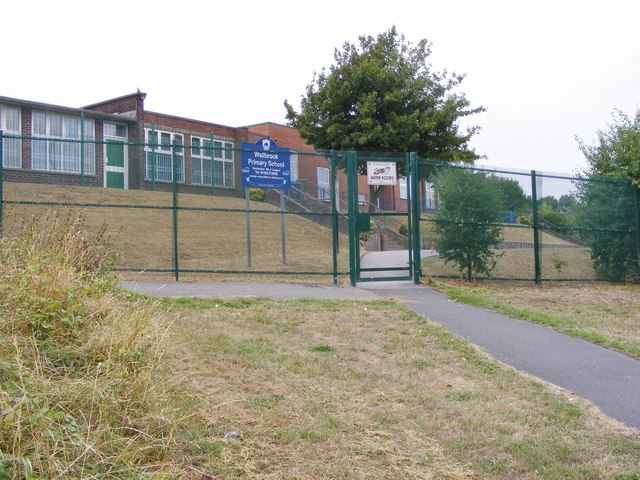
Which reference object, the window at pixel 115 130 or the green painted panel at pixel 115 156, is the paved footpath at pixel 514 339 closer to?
the green painted panel at pixel 115 156

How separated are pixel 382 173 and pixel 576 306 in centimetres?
419

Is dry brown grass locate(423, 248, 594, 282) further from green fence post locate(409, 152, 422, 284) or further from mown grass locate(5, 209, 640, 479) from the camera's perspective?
mown grass locate(5, 209, 640, 479)

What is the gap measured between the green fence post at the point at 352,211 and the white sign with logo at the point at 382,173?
46 cm

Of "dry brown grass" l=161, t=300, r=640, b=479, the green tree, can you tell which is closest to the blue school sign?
the green tree

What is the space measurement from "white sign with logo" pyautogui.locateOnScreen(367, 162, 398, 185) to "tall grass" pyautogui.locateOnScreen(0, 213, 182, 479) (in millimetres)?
6903

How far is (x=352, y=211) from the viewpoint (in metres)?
11.3

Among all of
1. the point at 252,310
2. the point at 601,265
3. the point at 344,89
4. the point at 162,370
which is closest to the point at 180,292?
the point at 252,310

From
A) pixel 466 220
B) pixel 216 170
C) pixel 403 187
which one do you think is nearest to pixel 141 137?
pixel 216 170

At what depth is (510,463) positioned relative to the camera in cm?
396

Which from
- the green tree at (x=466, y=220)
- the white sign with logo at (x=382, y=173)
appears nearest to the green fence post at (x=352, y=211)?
the white sign with logo at (x=382, y=173)

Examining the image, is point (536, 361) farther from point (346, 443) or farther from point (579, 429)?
point (346, 443)

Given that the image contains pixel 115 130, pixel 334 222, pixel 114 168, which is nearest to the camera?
pixel 334 222

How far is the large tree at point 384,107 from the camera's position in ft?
80.3

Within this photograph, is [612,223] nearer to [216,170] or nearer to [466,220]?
[466,220]
